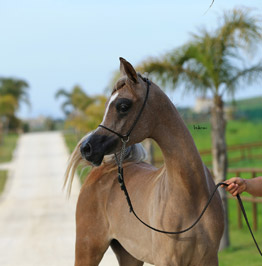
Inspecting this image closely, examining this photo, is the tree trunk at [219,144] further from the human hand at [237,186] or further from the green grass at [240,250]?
the human hand at [237,186]

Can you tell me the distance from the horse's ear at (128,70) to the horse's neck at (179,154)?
286 mm

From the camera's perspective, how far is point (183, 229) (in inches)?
132

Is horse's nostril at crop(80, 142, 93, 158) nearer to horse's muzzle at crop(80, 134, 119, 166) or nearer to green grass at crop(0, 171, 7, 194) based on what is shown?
horse's muzzle at crop(80, 134, 119, 166)

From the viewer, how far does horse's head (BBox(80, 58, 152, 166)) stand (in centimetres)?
322

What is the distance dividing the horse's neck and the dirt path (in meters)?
4.37

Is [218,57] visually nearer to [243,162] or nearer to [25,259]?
[25,259]

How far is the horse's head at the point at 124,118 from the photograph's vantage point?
322cm

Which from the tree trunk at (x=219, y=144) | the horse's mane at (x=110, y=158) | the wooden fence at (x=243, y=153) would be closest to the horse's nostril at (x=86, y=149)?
the horse's mane at (x=110, y=158)

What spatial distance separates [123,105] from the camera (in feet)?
10.7

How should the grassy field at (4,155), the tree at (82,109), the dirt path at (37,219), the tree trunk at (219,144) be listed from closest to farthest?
the dirt path at (37,219), the tree trunk at (219,144), the tree at (82,109), the grassy field at (4,155)

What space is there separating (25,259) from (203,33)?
195 inches

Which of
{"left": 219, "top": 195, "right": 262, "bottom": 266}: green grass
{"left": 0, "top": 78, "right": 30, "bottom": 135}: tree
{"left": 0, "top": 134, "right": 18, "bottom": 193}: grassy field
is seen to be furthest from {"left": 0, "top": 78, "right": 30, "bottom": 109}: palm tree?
{"left": 219, "top": 195, "right": 262, "bottom": 266}: green grass

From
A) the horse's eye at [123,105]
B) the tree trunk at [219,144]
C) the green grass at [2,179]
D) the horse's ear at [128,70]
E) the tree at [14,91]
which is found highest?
the tree at [14,91]

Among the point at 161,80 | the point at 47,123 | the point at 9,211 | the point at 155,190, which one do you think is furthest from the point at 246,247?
the point at 47,123
